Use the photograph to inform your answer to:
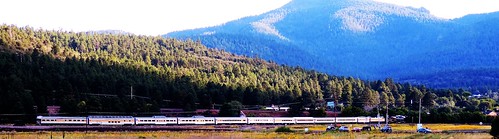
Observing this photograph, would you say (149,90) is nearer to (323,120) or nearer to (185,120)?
(185,120)

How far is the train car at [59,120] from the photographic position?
266ft

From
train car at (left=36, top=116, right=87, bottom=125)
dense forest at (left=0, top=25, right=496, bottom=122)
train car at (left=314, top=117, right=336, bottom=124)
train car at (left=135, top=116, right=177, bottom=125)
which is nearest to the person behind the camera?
train car at (left=36, top=116, right=87, bottom=125)

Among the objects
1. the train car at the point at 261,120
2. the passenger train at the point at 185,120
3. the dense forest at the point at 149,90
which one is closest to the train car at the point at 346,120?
the passenger train at the point at 185,120

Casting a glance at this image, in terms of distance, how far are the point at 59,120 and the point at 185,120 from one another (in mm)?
17225

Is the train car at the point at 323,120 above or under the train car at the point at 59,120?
under

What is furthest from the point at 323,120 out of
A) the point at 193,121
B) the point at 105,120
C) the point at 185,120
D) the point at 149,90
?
the point at 105,120

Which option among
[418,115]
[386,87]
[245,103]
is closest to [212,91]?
[245,103]

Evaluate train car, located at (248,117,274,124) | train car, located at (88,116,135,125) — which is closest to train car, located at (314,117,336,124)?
train car, located at (248,117,274,124)

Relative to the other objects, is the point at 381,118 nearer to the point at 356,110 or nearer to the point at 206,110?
the point at 356,110

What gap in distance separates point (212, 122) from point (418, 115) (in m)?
31.4

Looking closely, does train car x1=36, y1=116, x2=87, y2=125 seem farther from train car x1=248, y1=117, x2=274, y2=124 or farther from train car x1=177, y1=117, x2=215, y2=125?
train car x1=248, y1=117, x2=274, y2=124

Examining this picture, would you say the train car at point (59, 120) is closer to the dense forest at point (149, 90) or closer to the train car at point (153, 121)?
the dense forest at point (149, 90)

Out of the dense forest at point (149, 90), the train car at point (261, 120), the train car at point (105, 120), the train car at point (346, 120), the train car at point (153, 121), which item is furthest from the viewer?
the train car at point (346, 120)

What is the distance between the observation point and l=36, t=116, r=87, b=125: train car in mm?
80938
